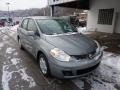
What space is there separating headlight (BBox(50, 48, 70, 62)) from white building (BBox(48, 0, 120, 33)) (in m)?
7.77

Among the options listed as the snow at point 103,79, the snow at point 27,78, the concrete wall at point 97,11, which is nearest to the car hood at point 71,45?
the snow at point 103,79

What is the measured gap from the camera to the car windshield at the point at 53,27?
3.90 metres

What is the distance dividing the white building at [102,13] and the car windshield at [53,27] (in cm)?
610

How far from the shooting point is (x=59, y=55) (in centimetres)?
291

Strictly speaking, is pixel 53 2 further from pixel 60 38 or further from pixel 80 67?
pixel 80 67

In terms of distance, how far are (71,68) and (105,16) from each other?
34.8ft

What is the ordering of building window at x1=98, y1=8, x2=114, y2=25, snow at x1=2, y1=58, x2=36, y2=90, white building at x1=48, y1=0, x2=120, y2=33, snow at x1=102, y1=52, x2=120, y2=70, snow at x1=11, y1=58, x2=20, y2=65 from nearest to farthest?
snow at x1=2, y1=58, x2=36, y2=90
snow at x1=102, y1=52, x2=120, y2=70
snow at x1=11, y1=58, x2=20, y2=65
white building at x1=48, y1=0, x2=120, y2=33
building window at x1=98, y1=8, x2=114, y2=25

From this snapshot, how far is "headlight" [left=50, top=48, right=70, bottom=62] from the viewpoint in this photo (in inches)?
112

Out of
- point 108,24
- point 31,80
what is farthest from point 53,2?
point 31,80

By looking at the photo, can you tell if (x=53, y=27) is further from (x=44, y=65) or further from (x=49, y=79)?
(x=49, y=79)

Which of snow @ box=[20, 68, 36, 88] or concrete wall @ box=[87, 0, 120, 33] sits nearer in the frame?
snow @ box=[20, 68, 36, 88]

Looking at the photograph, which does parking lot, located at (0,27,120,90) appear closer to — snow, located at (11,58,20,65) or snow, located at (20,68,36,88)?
snow, located at (20,68,36,88)

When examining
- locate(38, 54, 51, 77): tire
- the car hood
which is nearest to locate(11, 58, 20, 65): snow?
locate(38, 54, 51, 77): tire

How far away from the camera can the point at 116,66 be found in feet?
13.5
